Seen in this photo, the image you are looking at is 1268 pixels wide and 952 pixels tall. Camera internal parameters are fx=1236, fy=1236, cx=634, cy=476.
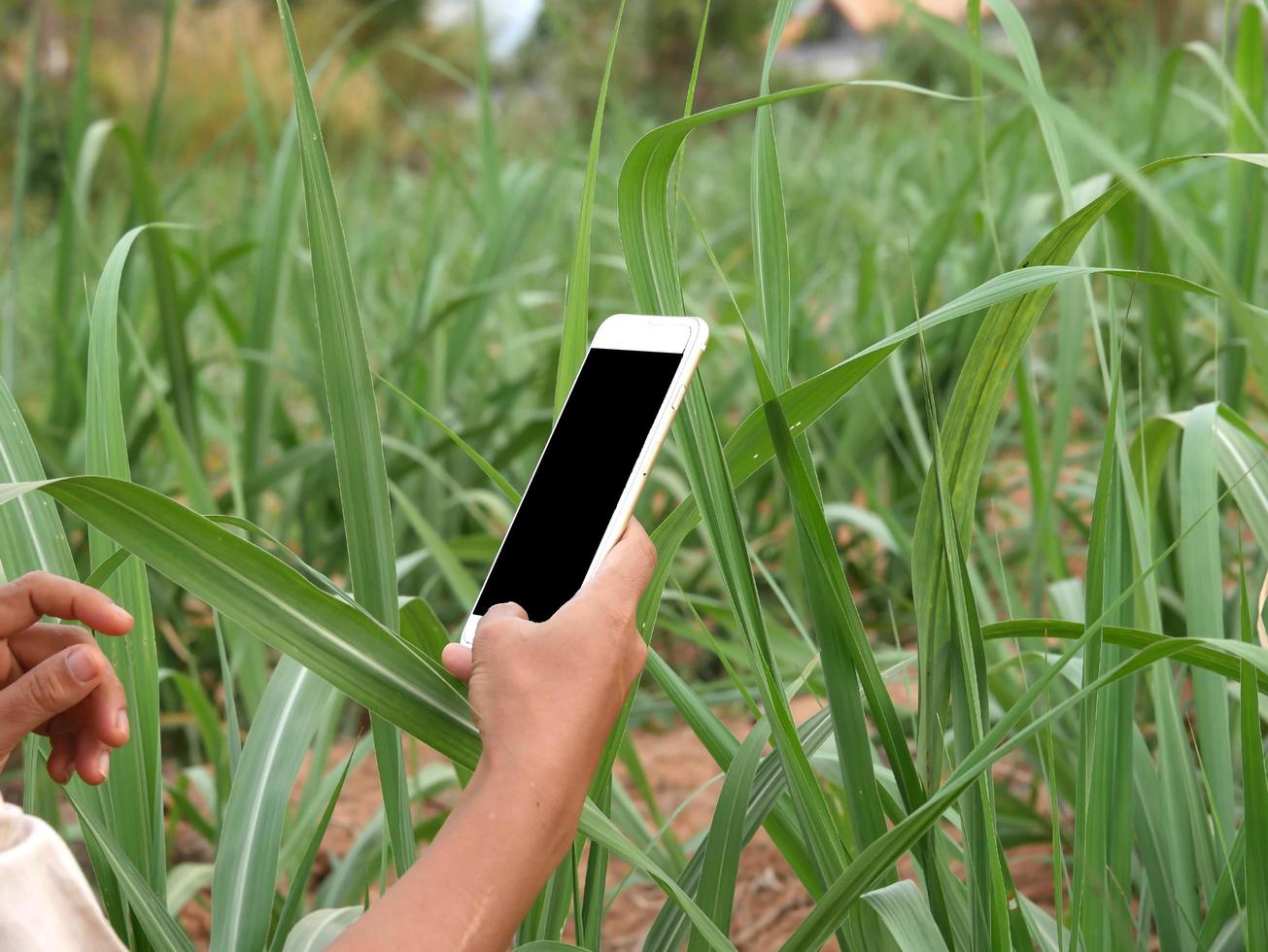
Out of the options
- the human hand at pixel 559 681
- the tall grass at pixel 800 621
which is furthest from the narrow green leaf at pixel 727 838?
the human hand at pixel 559 681

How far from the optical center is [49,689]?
47 centimetres

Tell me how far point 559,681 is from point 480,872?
7 centimetres

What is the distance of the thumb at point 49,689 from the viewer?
0.47 metres

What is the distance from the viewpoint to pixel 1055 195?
151 centimetres

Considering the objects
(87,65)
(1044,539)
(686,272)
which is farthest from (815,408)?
(686,272)

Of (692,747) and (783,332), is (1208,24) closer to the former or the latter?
(692,747)

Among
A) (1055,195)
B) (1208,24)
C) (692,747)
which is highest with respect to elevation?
(1208,24)

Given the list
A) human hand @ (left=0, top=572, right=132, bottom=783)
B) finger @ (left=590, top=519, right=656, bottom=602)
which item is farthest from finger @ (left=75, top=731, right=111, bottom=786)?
finger @ (left=590, top=519, right=656, bottom=602)

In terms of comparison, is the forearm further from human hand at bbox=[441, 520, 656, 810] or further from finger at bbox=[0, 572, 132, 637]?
finger at bbox=[0, 572, 132, 637]

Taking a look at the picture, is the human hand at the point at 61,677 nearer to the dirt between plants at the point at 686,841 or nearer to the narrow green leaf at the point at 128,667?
the narrow green leaf at the point at 128,667

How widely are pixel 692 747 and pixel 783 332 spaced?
2.90 ft

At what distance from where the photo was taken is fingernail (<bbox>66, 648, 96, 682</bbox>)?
0.46 meters

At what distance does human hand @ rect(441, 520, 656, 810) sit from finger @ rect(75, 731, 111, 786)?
0.54 ft

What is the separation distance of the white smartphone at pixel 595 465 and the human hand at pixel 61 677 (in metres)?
0.14
